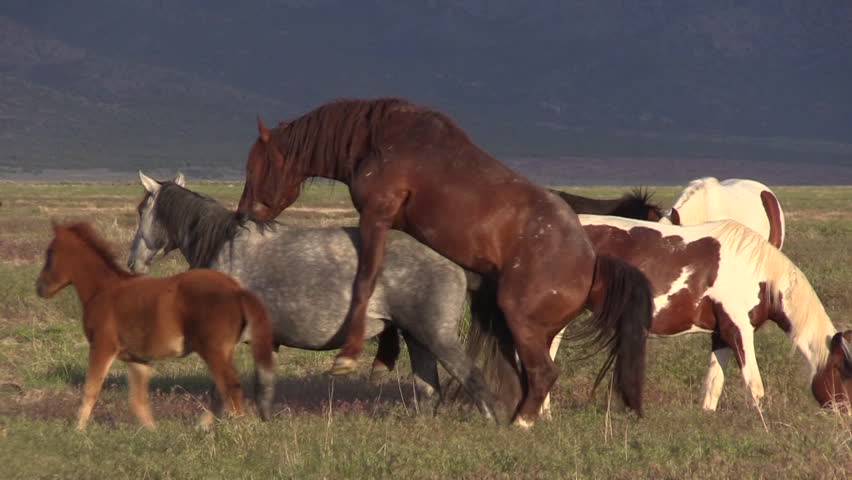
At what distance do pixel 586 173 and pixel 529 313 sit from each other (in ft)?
423

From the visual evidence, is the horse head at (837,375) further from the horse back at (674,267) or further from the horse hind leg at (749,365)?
the horse back at (674,267)

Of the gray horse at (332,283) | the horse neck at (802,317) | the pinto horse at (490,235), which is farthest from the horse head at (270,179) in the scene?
the horse neck at (802,317)

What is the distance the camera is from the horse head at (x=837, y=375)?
33.1 ft

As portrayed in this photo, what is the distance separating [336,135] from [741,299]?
3273 millimetres

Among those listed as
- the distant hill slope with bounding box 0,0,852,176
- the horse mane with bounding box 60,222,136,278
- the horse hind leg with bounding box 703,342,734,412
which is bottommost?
the distant hill slope with bounding box 0,0,852,176

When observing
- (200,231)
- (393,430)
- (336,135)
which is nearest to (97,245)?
(200,231)

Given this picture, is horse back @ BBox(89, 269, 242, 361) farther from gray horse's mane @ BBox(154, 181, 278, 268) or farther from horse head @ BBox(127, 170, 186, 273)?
horse head @ BBox(127, 170, 186, 273)

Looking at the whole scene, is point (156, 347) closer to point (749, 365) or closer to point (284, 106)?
point (749, 365)

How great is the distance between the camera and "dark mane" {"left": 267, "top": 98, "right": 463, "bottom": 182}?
9.56 metres

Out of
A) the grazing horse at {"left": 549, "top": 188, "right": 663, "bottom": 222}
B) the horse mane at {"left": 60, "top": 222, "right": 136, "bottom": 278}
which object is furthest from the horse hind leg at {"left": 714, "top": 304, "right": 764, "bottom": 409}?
→ the horse mane at {"left": 60, "top": 222, "right": 136, "bottom": 278}

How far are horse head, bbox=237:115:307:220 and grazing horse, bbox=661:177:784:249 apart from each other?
4.81 metres

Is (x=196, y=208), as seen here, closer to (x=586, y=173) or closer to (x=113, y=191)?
(x=113, y=191)

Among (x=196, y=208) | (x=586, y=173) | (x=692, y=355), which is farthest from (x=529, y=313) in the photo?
(x=586, y=173)

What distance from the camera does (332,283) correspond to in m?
9.45
